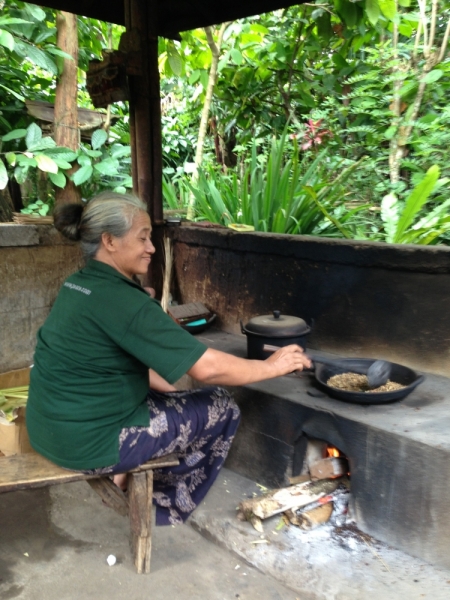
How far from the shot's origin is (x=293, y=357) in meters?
2.13

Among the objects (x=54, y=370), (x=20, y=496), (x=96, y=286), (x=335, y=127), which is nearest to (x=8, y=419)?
(x=20, y=496)

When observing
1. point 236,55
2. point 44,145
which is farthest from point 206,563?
point 236,55

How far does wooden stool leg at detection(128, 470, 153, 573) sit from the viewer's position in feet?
6.57

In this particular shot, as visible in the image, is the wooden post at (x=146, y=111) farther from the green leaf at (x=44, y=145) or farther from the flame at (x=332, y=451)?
the flame at (x=332, y=451)

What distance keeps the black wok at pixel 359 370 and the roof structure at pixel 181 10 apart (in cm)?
233

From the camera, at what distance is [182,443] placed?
213 cm

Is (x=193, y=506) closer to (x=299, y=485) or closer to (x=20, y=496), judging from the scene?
(x=299, y=485)

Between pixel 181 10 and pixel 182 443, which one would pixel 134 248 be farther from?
pixel 181 10

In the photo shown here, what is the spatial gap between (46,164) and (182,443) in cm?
293

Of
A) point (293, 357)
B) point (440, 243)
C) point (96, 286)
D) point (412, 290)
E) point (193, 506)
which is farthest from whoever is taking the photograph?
point (440, 243)

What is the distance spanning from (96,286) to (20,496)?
1.45 metres

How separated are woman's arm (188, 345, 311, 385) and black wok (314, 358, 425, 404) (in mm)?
272

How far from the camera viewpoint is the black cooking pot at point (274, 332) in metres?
2.50

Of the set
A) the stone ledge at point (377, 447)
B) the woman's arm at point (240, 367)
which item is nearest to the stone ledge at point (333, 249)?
the stone ledge at point (377, 447)
